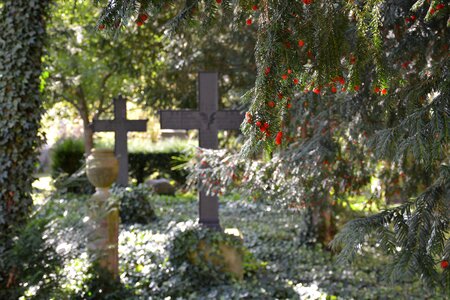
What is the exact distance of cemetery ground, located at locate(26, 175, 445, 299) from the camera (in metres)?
5.01

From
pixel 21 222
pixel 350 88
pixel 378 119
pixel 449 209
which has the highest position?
pixel 350 88

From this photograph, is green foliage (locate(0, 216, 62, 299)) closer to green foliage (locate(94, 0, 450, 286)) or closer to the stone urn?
the stone urn

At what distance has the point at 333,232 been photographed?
8.20 m

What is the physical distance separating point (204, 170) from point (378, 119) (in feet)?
6.80

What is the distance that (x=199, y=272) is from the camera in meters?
6.11

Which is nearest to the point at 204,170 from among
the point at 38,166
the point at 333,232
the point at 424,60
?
the point at 38,166

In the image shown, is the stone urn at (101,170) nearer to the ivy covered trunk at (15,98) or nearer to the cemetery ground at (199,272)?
the cemetery ground at (199,272)

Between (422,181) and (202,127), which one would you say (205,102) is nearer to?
(202,127)

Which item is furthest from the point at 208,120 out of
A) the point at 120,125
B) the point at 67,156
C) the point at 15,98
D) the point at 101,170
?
the point at 67,156

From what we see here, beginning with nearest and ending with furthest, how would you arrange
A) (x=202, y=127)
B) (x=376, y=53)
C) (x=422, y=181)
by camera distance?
1. (x=376, y=53)
2. (x=422, y=181)
3. (x=202, y=127)

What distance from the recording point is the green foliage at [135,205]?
30.1ft

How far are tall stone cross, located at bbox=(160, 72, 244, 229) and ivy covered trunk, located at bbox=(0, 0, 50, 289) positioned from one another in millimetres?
2106

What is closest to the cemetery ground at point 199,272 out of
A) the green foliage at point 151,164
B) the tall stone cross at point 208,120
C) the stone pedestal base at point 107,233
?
the stone pedestal base at point 107,233

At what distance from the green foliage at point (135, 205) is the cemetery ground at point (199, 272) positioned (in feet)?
0.69
